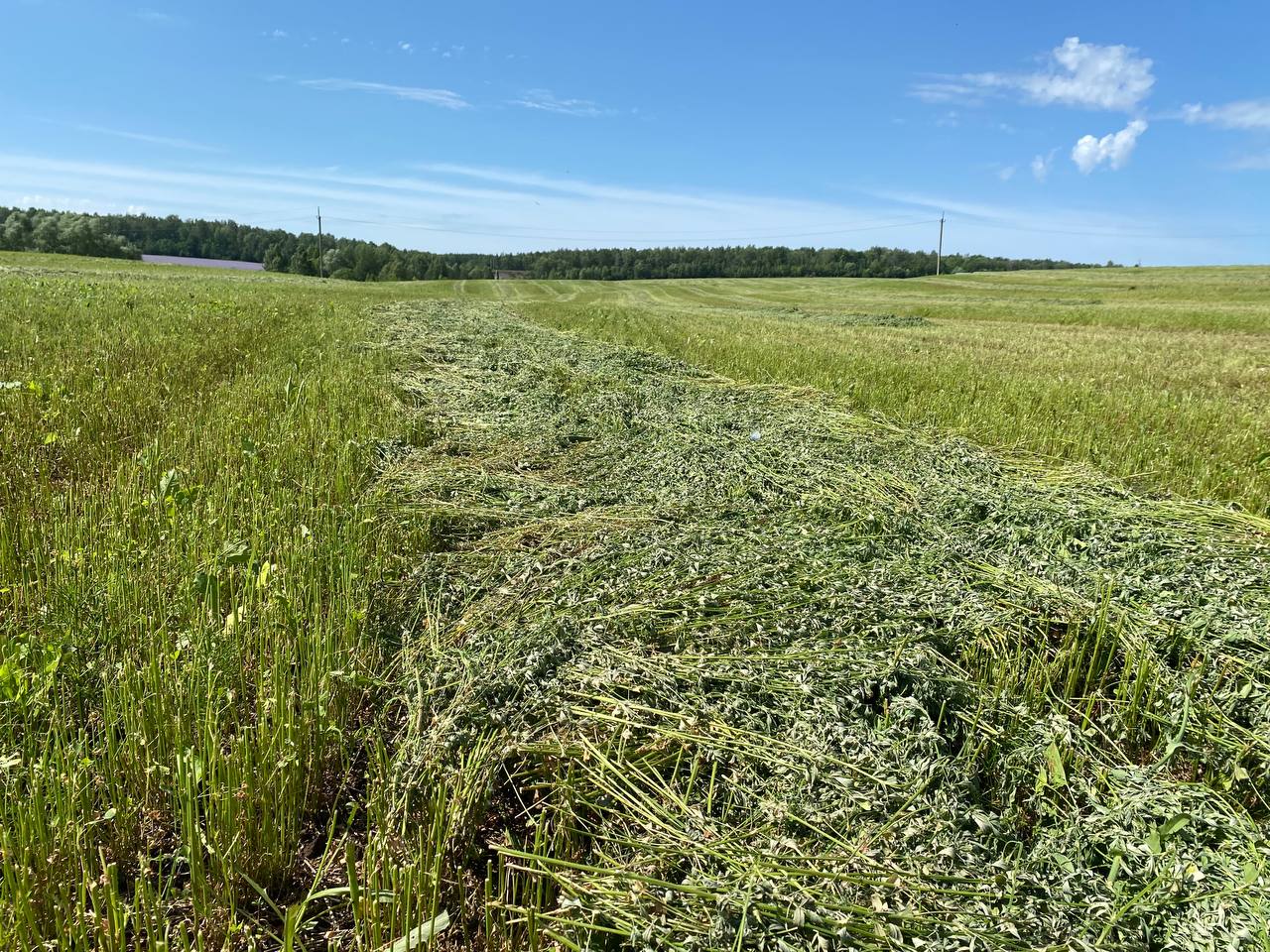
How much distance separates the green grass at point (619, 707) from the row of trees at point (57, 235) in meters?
79.0

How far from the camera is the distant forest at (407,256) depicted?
217 ft

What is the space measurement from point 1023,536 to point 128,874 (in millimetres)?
4092

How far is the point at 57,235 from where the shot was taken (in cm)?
6425

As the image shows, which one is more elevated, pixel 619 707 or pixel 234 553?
pixel 234 553

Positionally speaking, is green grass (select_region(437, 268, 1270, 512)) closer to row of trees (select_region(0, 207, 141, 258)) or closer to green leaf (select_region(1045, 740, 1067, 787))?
green leaf (select_region(1045, 740, 1067, 787))

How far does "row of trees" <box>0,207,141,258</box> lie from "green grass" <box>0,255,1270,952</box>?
7896 cm

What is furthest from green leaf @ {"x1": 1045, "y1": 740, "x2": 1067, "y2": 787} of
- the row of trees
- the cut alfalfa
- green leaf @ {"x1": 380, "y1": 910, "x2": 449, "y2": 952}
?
the row of trees

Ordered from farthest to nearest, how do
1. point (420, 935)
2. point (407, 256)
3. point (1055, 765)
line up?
point (407, 256) < point (1055, 765) < point (420, 935)

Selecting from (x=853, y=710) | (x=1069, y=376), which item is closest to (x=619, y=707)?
(x=853, y=710)

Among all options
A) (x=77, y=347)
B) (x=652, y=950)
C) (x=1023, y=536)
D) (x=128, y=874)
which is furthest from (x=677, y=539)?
(x=77, y=347)

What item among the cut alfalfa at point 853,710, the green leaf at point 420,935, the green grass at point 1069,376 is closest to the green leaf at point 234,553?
the cut alfalfa at point 853,710

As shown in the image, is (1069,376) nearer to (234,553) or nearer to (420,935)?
(234,553)

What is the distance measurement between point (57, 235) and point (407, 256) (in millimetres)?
32544

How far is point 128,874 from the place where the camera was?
74.2 inches
